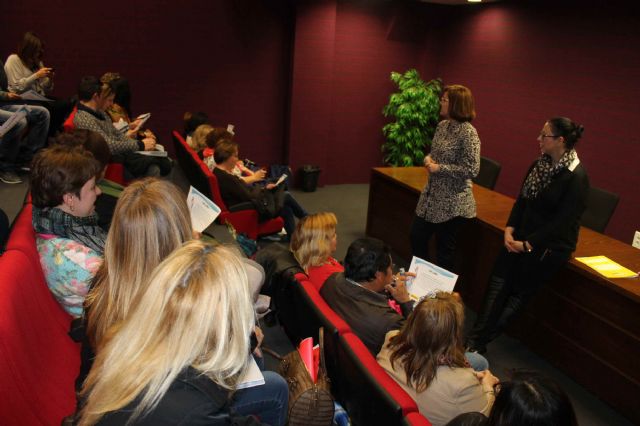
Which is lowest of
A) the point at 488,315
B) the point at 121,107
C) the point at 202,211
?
the point at 488,315

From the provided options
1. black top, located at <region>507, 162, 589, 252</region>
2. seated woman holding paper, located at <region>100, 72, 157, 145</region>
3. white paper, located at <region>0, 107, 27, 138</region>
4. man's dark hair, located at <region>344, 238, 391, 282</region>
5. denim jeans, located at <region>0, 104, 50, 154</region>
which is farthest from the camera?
denim jeans, located at <region>0, 104, 50, 154</region>

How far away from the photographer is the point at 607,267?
2844mm

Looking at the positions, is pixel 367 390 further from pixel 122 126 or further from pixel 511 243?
pixel 122 126

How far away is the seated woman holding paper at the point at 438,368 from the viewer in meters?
1.75

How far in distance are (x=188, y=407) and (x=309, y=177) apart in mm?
5737

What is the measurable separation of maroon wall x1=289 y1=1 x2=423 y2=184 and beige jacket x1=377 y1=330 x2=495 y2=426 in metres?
5.26

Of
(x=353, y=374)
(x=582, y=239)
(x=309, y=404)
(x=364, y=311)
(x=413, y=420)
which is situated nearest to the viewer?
(x=413, y=420)

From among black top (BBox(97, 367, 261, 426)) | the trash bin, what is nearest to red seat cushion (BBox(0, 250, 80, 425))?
black top (BBox(97, 367, 261, 426))

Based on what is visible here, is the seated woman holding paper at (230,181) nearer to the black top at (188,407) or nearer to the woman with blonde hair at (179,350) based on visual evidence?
the woman with blonde hair at (179,350)

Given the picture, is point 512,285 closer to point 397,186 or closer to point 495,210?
point 495,210

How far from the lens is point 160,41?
6.01 metres

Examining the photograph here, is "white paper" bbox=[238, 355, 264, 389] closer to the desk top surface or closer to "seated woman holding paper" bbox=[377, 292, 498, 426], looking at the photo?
"seated woman holding paper" bbox=[377, 292, 498, 426]

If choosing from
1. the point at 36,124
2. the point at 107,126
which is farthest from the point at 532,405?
the point at 36,124

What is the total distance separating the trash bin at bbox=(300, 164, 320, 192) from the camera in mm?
6684
